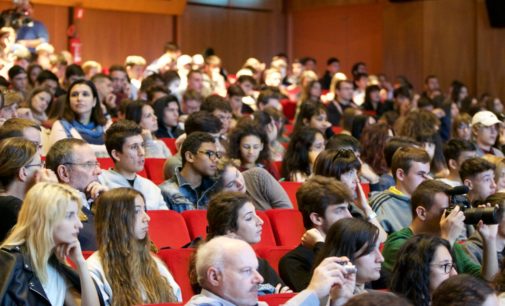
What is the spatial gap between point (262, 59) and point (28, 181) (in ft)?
38.0

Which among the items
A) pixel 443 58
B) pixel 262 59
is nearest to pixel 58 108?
pixel 443 58

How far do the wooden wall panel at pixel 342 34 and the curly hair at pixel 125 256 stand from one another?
10.8 m

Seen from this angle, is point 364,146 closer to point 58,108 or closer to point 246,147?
point 246,147

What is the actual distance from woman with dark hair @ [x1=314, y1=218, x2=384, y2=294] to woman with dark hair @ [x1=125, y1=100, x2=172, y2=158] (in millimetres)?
3119

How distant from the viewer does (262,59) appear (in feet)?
49.7

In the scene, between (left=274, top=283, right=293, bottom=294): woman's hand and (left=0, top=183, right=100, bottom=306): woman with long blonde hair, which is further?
(left=274, top=283, right=293, bottom=294): woman's hand

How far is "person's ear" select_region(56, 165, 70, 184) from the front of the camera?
409 centimetres

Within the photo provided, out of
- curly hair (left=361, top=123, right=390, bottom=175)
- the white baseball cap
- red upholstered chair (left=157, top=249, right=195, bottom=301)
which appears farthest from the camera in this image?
the white baseball cap

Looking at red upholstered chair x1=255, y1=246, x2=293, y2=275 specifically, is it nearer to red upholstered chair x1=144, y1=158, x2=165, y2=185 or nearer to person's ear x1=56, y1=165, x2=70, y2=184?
person's ear x1=56, y1=165, x2=70, y2=184

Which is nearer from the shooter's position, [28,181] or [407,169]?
[28,181]

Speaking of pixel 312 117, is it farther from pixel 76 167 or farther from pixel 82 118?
pixel 76 167

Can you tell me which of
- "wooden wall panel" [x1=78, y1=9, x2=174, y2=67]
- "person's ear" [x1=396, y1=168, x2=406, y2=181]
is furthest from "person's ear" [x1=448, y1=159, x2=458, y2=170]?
"wooden wall panel" [x1=78, y1=9, x2=174, y2=67]

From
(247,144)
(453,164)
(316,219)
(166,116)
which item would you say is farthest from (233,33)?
(316,219)

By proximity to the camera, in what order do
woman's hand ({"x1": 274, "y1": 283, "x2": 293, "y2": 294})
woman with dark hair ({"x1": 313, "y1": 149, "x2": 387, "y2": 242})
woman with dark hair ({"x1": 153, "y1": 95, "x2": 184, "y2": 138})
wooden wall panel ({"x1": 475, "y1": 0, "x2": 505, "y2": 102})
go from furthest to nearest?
wooden wall panel ({"x1": 475, "y1": 0, "x2": 505, "y2": 102}) < woman with dark hair ({"x1": 153, "y1": 95, "x2": 184, "y2": 138}) < woman with dark hair ({"x1": 313, "y1": 149, "x2": 387, "y2": 242}) < woman's hand ({"x1": 274, "y1": 283, "x2": 293, "y2": 294})
